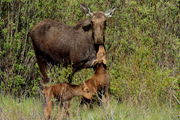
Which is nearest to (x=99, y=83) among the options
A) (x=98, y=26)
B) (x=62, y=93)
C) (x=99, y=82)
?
(x=99, y=82)

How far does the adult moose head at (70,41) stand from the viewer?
11.7 meters

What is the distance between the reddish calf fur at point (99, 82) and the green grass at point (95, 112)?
0.33 metres

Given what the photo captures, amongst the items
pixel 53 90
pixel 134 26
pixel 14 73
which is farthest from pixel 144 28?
pixel 53 90

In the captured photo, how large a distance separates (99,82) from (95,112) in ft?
2.43

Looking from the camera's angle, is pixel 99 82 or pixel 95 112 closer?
pixel 95 112

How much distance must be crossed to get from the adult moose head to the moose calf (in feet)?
3.79

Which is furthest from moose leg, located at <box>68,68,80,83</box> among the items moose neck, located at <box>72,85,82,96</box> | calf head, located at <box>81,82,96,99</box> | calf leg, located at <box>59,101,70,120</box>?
calf leg, located at <box>59,101,70,120</box>

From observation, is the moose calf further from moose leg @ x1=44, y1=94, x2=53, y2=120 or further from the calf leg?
moose leg @ x1=44, y1=94, x2=53, y2=120

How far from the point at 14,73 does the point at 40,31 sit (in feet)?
3.89

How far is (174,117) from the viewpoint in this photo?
8.36 meters

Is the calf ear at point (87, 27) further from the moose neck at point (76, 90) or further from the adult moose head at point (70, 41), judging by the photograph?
the moose neck at point (76, 90)

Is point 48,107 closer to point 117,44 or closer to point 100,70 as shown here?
point 100,70

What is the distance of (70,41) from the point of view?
1229 cm

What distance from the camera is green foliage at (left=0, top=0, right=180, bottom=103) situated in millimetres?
11508
